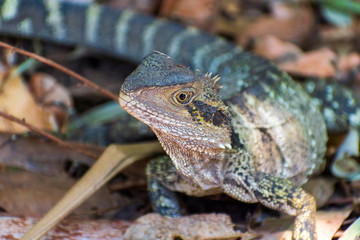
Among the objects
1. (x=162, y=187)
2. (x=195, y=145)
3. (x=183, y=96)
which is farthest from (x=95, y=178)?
(x=183, y=96)

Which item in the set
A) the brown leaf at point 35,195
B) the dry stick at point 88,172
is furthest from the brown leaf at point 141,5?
the brown leaf at point 35,195

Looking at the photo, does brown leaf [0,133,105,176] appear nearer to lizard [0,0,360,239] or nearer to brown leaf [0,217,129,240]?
brown leaf [0,217,129,240]

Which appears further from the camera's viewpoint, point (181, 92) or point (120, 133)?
point (120, 133)

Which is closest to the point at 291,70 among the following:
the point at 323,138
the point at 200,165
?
the point at 323,138

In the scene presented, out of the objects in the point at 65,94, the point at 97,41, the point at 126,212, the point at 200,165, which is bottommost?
the point at 126,212

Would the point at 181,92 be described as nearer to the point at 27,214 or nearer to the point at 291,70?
the point at 27,214

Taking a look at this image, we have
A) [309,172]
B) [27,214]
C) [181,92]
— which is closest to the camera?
[181,92]

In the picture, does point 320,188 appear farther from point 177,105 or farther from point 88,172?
point 88,172
